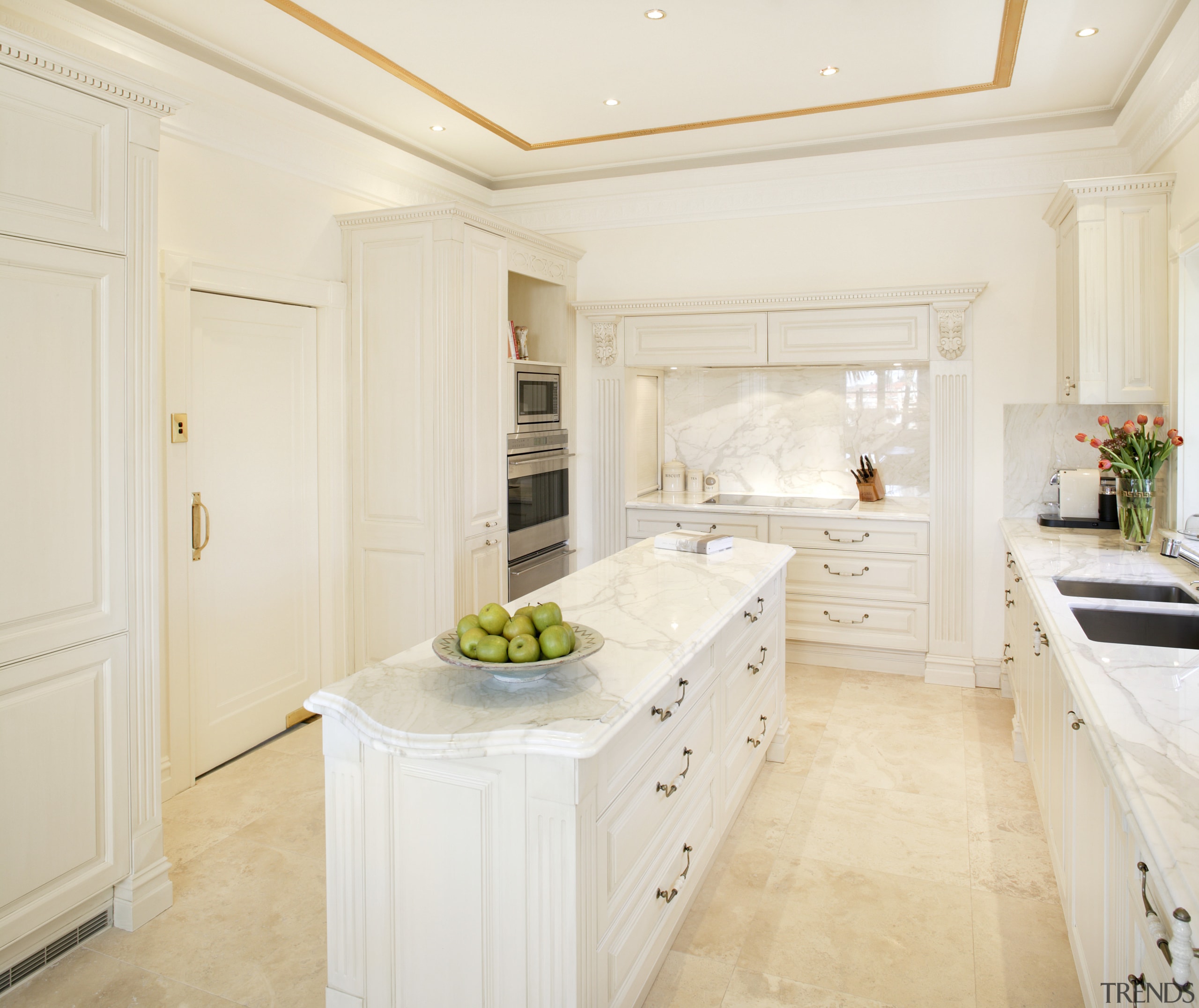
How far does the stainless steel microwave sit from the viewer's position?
458cm

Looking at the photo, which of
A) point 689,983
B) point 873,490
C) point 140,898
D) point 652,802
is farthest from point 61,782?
point 873,490

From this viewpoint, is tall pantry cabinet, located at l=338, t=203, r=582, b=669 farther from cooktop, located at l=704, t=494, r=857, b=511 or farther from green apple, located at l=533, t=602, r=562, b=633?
green apple, located at l=533, t=602, r=562, b=633

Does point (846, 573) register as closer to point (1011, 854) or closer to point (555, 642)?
point (1011, 854)

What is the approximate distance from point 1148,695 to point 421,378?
3186mm

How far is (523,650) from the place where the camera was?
1.72 meters

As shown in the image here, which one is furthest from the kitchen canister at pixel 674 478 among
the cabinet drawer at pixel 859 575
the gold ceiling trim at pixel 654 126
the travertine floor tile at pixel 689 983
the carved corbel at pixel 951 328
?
the travertine floor tile at pixel 689 983

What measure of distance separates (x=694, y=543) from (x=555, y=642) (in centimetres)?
169

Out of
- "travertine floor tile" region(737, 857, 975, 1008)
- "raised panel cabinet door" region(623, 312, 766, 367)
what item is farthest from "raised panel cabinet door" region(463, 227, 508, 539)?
"travertine floor tile" region(737, 857, 975, 1008)

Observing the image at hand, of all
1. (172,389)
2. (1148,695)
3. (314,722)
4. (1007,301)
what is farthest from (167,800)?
(1007,301)

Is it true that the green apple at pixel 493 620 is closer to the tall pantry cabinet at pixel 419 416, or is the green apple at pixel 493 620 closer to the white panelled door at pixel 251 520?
the white panelled door at pixel 251 520

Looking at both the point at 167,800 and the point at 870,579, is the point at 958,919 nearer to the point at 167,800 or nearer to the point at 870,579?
the point at 870,579

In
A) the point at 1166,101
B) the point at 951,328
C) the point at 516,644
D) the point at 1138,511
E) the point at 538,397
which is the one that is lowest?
the point at 516,644

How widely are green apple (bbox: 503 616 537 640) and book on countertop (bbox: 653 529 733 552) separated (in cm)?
160

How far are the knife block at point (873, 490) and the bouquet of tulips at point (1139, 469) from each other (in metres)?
1.58
